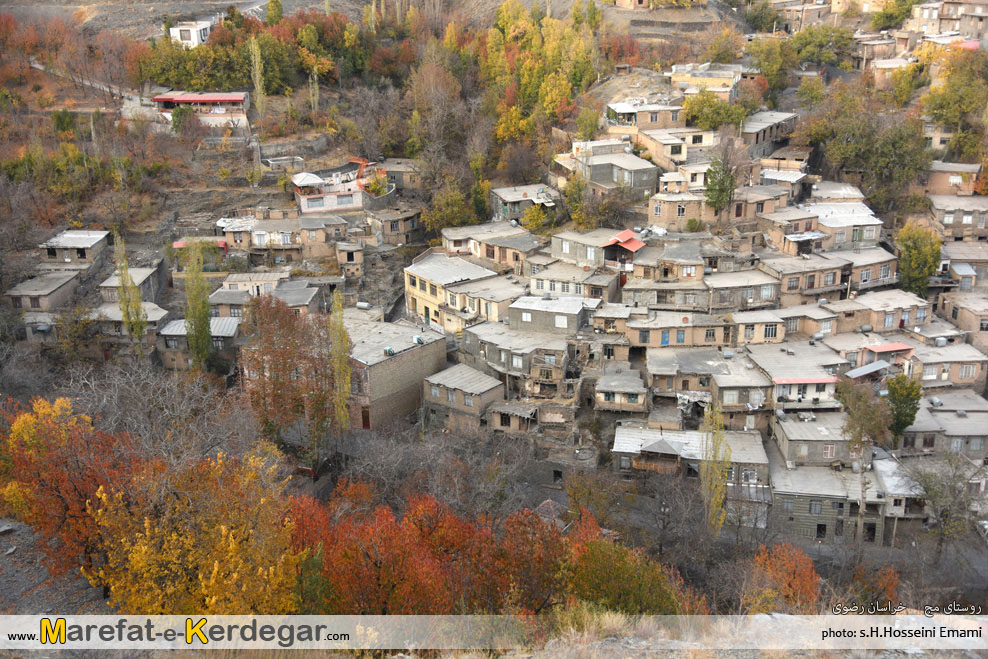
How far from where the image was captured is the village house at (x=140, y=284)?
29500 millimetres

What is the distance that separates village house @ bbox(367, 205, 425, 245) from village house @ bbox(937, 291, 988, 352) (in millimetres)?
17750

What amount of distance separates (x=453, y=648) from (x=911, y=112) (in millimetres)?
28574

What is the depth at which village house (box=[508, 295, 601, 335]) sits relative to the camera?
2628 cm

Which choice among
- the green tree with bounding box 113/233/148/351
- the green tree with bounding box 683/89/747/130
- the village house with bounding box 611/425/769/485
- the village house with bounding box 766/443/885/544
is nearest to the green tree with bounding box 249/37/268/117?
the green tree with bounding box 113/233/148/351

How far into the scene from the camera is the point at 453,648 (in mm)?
12359

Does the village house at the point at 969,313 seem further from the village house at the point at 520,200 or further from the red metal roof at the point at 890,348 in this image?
the village house at the point at 520,200

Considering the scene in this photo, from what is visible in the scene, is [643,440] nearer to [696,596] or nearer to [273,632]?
[696,596]

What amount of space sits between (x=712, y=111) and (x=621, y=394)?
45.0 ft

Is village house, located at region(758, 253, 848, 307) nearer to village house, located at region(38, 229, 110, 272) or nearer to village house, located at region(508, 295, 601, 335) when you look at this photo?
village house, located at region(508, 295, 601, 335)

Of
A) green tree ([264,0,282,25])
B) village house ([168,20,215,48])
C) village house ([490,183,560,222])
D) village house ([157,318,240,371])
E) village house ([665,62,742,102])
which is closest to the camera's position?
village house ([157,318,240,371])

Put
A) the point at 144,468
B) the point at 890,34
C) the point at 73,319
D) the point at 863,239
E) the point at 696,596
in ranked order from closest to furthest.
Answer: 1. the point at 144,468
2. the point at 696,596
3. the point at 73,319
4. the point at 863,239
5. the point at 890,34

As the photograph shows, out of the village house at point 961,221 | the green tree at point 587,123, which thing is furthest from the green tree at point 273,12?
the village house at point 961,221

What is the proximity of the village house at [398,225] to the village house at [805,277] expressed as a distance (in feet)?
41.6

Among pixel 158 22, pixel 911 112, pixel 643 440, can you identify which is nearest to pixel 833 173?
pixel 911 112
